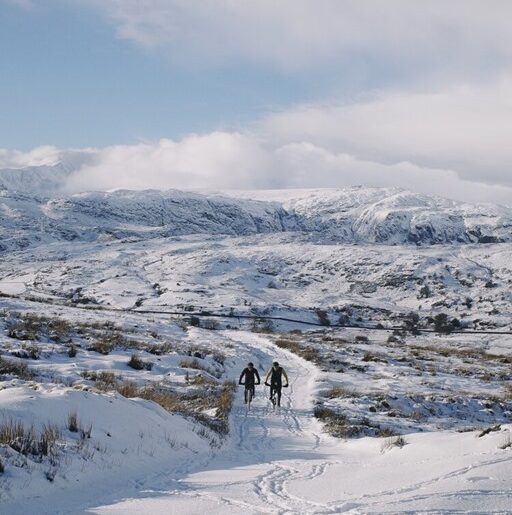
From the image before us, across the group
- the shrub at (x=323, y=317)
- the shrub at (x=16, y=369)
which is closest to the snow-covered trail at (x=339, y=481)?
the shrub at (x=16, y=369)

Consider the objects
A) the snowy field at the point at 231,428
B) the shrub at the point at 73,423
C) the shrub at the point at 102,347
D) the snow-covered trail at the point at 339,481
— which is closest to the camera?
the snow-covered trail at the point at 339,481

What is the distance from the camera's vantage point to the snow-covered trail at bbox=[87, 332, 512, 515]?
6.08 metres

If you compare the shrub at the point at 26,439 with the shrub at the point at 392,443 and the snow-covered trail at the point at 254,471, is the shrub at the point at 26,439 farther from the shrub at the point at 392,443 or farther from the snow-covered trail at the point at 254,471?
the shrub at the point at 392,443

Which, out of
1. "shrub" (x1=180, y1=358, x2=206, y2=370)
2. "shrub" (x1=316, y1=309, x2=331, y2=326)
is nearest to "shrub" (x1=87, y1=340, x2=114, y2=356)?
"shrub" (x1=180, y1=358, x2=206, y2=370)

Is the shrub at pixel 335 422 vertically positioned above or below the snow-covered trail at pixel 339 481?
below

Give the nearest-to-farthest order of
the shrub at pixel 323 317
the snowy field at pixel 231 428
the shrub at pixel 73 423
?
the snowy field at pixel 231 428 < the shrub at pixel 73 423 < the shrub at pixel 323 317

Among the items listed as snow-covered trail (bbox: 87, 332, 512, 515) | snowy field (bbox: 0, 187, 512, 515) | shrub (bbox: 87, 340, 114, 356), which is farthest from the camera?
shrub (bbox: 87, 340, 114, 356)

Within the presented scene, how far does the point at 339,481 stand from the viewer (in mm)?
7820

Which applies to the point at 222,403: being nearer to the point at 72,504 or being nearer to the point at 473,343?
the point at 72,504

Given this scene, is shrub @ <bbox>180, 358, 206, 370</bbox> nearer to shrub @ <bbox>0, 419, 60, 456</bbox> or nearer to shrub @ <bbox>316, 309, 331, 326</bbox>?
shrub @ <bbox>0, 419, 60, 456</bbox>

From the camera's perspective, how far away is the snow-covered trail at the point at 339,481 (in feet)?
20.0

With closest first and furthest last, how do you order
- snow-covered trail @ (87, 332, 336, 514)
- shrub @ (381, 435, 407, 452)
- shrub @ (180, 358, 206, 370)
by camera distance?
snow-covered trail @ (87, 332, 336, 514) < shrub @ (381, 435, 407, 452) < shrub @ (180, 358, 206, 370)

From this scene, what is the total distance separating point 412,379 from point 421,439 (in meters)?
13.9

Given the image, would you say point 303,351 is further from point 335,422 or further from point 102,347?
point 335,422
